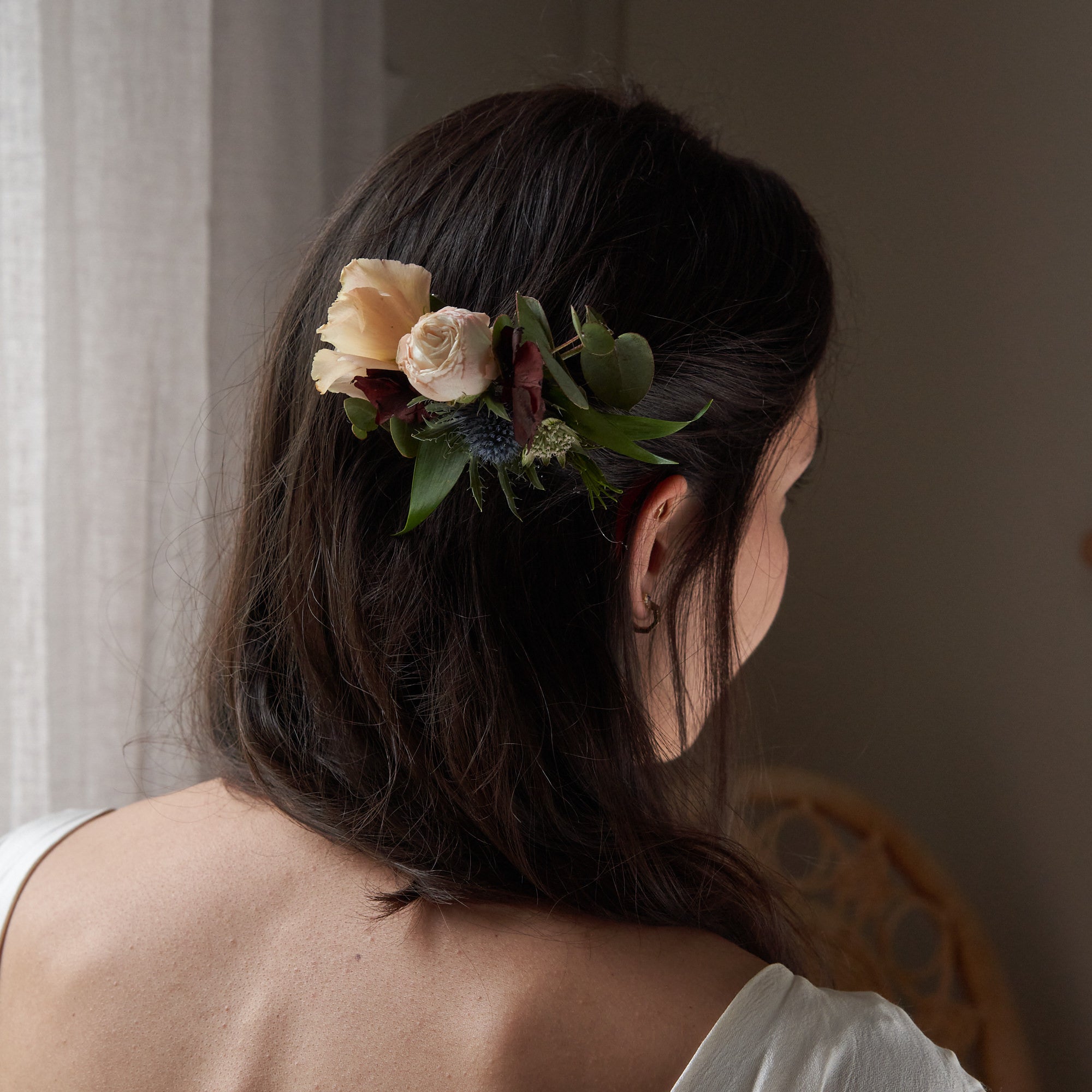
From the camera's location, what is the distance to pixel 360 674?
23.1 inches

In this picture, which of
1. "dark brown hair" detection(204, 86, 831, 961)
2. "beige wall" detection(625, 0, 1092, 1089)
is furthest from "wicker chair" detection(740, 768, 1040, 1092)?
"dark brown hair" detection(204, 86, 831, 961)

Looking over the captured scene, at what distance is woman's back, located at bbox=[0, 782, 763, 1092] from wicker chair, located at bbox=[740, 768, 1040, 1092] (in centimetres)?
55

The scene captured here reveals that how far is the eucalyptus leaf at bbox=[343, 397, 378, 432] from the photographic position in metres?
0.50

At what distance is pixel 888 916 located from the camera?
1.14m

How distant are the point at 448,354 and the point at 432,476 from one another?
0.08 meters

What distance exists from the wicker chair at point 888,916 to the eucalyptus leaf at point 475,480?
0.68 m

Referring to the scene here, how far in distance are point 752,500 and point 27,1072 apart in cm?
61

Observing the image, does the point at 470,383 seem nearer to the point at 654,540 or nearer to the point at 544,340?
the point at 544,340

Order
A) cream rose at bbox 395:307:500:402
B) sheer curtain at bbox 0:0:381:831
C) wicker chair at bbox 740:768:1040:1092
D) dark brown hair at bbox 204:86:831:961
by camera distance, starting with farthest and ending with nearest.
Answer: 1. wicker chair at bbox 740:768:1040:1092
2. sheer curtain at bbox 0:0:381:831
3. dark brown hair at bbox 204:86:831:961
4. cream rose at bbox 395:307:500:402

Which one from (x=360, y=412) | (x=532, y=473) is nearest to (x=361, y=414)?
(x=360, y=412)

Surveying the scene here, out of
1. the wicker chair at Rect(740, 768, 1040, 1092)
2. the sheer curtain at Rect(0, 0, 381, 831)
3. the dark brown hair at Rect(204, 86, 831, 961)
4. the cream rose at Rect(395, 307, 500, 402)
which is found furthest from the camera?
the wicker chair at Rect(740, 768, 1040, 1092)

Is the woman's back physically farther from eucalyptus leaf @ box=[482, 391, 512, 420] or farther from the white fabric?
eucalyptus leaf @ box=[482, 391, 512, 420]

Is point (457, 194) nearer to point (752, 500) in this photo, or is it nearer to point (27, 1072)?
point (752, 500)

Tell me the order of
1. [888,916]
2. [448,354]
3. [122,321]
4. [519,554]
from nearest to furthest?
[448,354]
[519,554]
[122,321]
[888,916]
